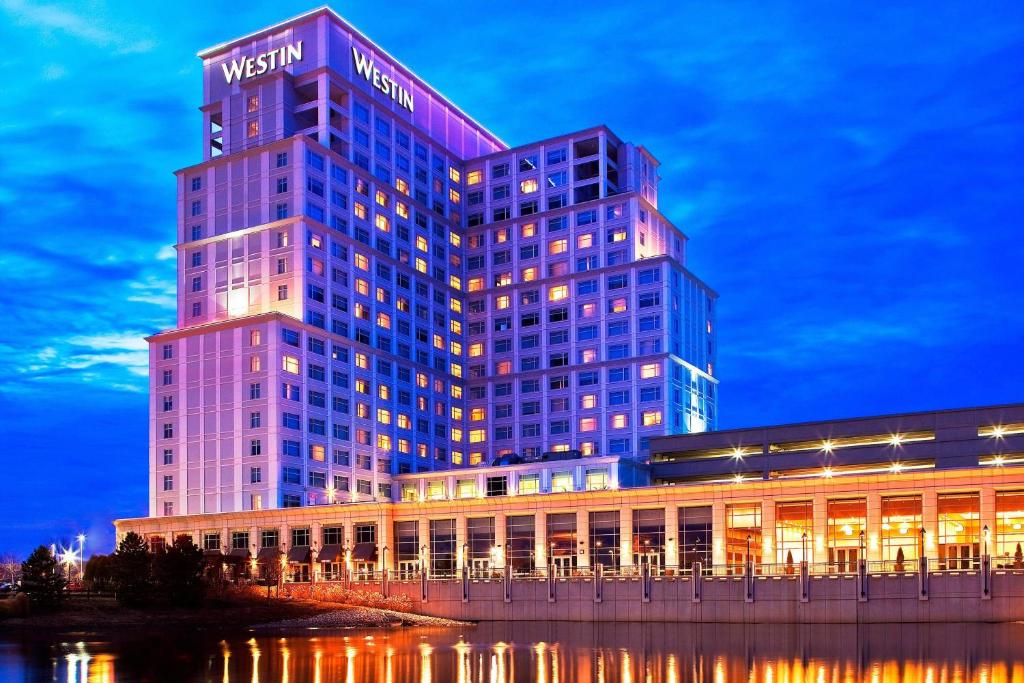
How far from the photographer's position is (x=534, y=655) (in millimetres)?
62969

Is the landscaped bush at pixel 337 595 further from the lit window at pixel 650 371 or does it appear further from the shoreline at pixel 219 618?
the lit window at pixel 650 371

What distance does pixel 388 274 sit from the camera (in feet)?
614

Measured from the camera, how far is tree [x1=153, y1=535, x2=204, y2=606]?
317ft

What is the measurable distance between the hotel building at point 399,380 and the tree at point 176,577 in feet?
95.6

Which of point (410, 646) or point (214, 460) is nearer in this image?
point (410, 646)

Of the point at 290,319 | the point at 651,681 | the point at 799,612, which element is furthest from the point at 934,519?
the point at 290,319

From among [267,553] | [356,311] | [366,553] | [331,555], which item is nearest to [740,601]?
[366,553]

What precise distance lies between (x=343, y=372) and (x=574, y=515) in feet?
185

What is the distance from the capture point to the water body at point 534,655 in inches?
1994

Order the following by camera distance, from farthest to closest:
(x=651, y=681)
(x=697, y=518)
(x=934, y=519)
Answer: (x=697, y=518)
(x=934, y=519)
(x=651, y=681)

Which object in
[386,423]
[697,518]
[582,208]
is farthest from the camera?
[582,208]

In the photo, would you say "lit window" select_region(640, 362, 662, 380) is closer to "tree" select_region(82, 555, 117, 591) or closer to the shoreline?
"tree" select_region(82, 555, 117, 591)

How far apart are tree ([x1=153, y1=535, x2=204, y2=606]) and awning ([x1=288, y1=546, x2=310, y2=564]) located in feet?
160

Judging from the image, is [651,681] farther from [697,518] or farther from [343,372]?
[343,372]
